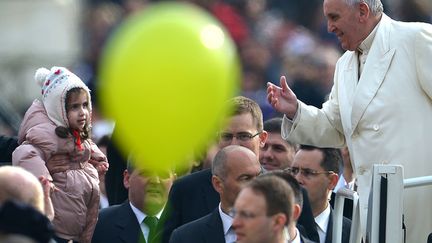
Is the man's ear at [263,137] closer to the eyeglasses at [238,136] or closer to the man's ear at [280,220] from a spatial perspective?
the eyeglasses at [238,136]

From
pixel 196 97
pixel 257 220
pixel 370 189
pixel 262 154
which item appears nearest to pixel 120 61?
pixel 196 97

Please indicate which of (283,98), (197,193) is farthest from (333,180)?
(283,98)

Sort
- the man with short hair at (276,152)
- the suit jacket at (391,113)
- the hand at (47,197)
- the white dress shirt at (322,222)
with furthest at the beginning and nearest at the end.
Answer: the man with short hair at (276,152) → the white dress shirt at (322,222) → the suit jacket at (391,113) → the hand at (47,197)

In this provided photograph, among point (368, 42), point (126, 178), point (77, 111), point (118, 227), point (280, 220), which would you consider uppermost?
point (368, 42)

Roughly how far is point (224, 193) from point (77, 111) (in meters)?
1.12

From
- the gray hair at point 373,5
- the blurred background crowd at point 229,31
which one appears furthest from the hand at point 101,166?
the blurred background crowd at point 229,31

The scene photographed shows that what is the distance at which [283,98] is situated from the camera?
11.1 metres

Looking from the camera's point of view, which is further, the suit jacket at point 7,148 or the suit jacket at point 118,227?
the suit jacket at point 118,227

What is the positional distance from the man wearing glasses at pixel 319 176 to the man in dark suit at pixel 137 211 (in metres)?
1.02

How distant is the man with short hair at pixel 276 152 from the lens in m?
12.9

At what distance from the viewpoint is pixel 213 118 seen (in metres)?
8.96

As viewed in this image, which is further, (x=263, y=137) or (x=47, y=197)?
(x=263, y=137)

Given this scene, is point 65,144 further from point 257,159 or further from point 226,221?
A: point 257,159

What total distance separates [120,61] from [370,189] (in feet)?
7.18
